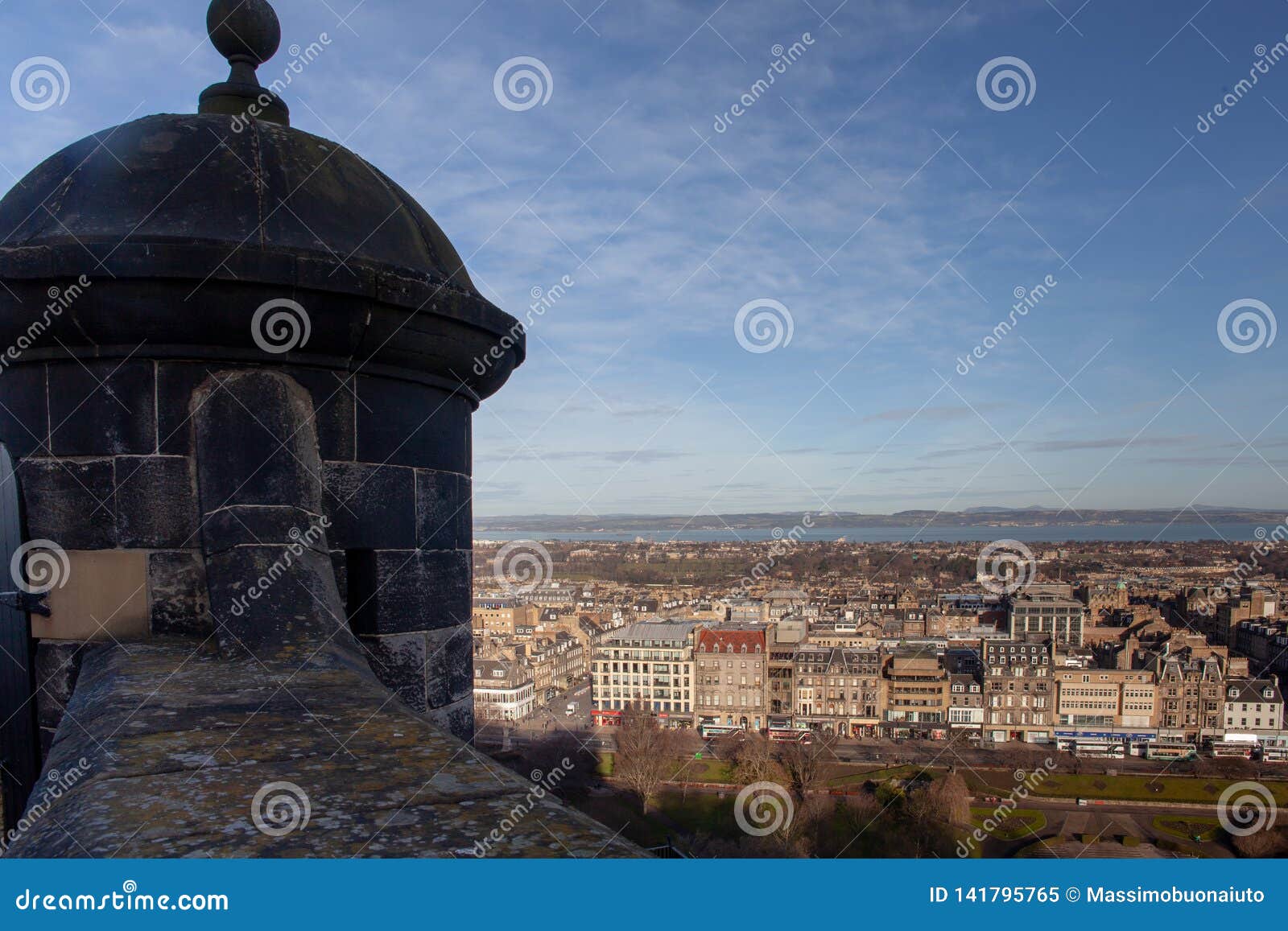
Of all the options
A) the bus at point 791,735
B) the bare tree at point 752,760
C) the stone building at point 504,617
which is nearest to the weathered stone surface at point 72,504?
the bare tree at point 752,760

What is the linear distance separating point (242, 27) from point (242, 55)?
85 millimetres

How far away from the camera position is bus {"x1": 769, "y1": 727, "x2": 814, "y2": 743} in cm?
5566

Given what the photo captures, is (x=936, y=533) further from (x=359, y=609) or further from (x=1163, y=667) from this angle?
(x=359, y=609)

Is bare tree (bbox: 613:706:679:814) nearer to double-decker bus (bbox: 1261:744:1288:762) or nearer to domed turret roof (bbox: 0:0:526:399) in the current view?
double-decker bus (bbox: 1261:744:1288:762)

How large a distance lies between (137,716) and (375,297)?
127 centimetres

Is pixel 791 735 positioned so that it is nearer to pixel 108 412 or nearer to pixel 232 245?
pixel 108 412

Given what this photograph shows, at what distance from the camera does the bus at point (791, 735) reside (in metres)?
55.7

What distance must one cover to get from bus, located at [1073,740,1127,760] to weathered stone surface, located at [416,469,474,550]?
59144mm

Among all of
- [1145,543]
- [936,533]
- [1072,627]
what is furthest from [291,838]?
[936,533]

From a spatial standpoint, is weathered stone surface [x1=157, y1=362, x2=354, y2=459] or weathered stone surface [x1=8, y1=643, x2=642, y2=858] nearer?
weathered stone surface [x1=8, y1=643, x2=642, y2=858]

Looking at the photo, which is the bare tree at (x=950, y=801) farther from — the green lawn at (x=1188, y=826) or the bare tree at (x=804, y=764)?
the green lawn at (x=1188, y=826)

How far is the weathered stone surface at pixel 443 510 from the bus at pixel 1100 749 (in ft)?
194

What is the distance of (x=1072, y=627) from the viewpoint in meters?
67.8

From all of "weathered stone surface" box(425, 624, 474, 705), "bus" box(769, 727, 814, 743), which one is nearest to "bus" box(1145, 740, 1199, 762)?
"bus" box(769, 727, 814, 743)
